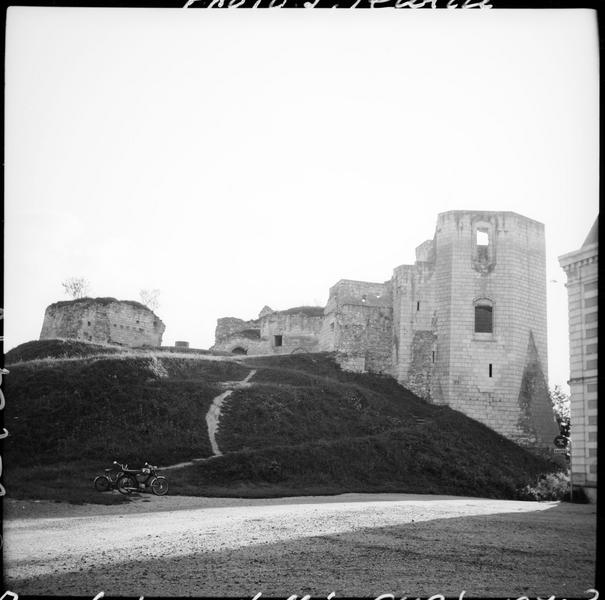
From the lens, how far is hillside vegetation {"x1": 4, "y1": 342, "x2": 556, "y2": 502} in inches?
715

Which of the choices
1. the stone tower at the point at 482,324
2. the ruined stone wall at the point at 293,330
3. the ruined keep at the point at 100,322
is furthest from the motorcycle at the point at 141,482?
the ruined stone wall at the point at 293,330

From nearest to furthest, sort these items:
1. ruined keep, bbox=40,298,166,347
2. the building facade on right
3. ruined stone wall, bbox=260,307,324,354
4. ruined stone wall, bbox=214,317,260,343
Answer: the building facade on right < ruined keep, bbox=40,298,166,347 < ruined stone wall, bbox=260,307,324,354 < ruined stone wall, bbox=214,317,260,343

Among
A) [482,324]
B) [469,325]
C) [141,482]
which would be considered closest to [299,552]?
[141,482]

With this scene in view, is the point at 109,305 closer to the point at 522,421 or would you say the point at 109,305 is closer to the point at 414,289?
the point at 414,289

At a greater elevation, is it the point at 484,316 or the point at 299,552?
the point at 484,316

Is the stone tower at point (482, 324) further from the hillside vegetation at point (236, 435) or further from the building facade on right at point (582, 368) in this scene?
the building facade on right at point (582, 368)

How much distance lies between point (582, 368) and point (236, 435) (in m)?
12.0

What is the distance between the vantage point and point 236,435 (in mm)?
22094

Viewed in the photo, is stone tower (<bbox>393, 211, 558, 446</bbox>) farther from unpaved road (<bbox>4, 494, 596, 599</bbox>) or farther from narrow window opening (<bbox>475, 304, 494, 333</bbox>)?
unpaved road (<bbox>4, 494, 596, 599</bbox>)

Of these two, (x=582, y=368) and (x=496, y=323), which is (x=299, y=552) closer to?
(x=582, y=368)

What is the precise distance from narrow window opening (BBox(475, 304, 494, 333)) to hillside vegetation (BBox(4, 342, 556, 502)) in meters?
4.70

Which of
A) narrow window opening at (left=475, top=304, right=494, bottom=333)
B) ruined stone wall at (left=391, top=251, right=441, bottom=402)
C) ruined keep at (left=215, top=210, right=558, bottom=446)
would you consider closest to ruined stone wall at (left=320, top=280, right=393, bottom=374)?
ruined keep at (left=215, top=210, right=558, bottom=446)

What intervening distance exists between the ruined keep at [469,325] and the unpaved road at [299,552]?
20.2m

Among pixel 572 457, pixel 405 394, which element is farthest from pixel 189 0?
pixel 405 394
